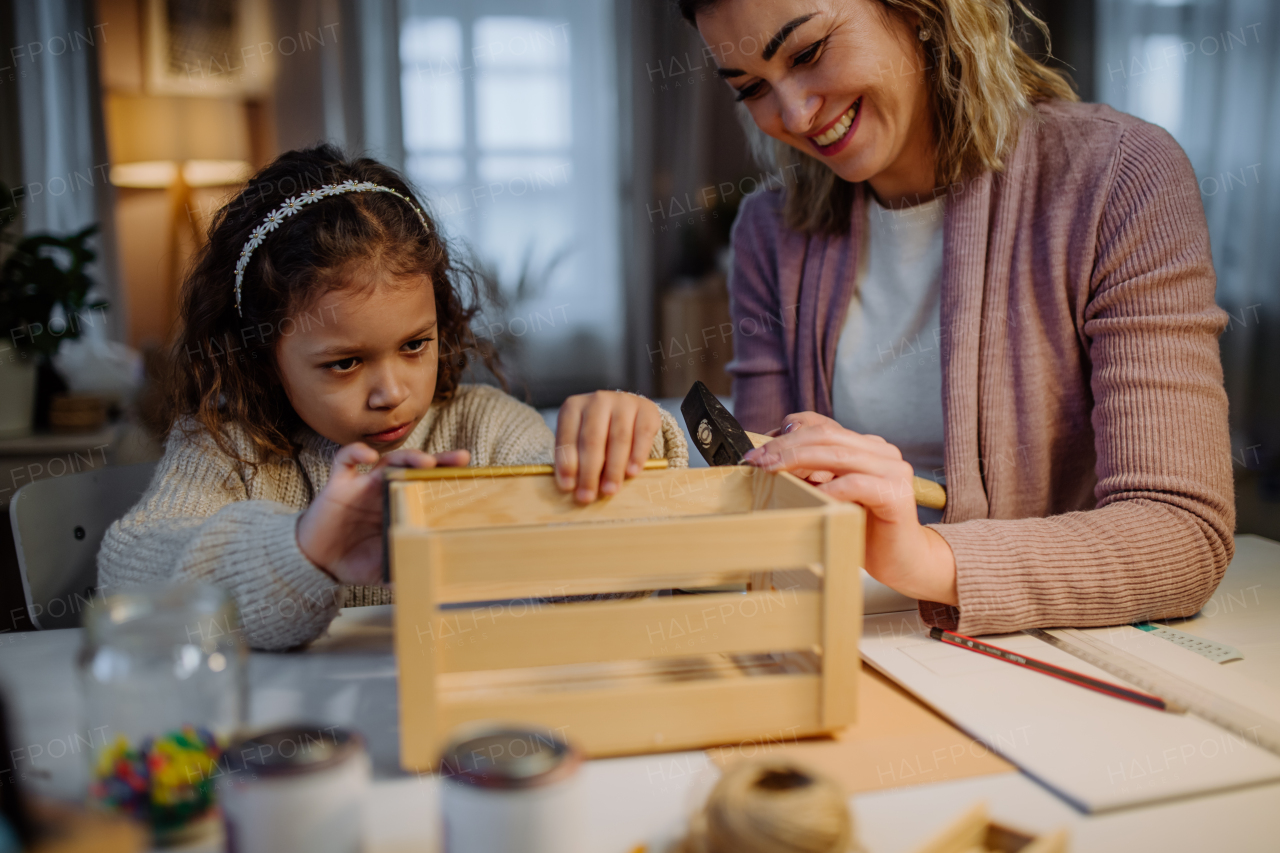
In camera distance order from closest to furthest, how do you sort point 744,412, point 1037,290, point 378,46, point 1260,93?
point 1037,290, point 744,412, point 1260,93, point 378,46

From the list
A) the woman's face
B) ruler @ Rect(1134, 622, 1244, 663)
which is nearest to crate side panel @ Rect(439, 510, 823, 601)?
ruler @ Rect(1134, 622, 1244, 663)

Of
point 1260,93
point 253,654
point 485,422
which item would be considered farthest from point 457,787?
point 1260,93

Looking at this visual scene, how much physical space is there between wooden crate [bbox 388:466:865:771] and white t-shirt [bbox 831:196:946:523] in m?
0.67

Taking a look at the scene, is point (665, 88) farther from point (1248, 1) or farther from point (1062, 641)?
point (1062, 641)

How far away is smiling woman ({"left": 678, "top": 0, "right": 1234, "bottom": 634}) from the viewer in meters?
0.85

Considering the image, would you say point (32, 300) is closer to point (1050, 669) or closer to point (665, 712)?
point (665, 712)

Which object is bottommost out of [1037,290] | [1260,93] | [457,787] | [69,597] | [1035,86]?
[69,597]

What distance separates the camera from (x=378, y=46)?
13.4ft

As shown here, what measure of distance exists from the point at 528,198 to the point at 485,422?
124 inches

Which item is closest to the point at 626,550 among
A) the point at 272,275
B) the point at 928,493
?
the point at 928,493

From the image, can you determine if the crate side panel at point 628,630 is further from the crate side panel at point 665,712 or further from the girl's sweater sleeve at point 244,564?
the girl's sweater sleeve at point 244,564

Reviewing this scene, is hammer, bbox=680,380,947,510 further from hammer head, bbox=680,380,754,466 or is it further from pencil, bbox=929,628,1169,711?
pencil, bbox=929,628,1169,711

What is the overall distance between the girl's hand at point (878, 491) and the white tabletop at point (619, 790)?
24 cm

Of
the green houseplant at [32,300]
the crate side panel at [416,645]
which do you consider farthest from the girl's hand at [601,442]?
the green houseplant at [32,300]
